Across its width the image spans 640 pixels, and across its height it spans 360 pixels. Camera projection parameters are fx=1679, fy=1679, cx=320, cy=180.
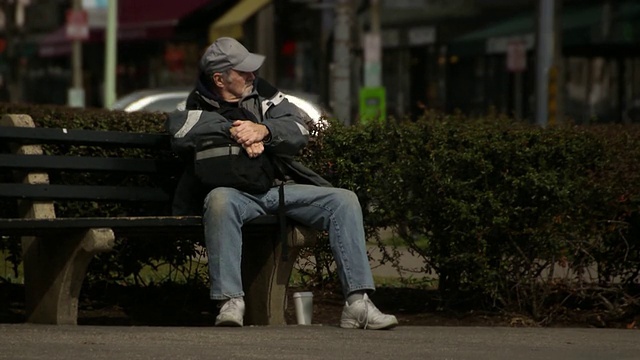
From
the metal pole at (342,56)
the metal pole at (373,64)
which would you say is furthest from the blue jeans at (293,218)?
the metal pole at (373,64)

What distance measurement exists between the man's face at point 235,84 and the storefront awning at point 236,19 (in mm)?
29223

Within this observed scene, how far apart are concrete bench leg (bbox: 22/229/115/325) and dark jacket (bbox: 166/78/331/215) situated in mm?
491

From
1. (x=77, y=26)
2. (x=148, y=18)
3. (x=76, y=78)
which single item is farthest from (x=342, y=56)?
(x=148, y=18)

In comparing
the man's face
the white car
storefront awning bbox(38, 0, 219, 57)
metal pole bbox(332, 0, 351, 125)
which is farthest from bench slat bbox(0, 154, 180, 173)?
storefront awning bbox(38, 0, 219, 57)

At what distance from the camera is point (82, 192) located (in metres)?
7.71

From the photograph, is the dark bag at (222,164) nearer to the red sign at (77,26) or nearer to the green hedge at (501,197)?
the green hedge at (501,197)

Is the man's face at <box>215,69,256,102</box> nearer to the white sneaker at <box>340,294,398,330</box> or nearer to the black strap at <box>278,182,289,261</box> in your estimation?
the black strap at <box>278,182,289,261</box>

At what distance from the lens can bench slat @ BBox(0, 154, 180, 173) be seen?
7543 millimetres

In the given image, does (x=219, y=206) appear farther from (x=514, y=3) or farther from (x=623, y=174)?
(x=514, y=3)

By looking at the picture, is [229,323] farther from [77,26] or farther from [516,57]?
[77,26]

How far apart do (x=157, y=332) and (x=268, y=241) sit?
104 cm

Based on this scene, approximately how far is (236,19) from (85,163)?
2979 cm

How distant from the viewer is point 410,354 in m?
6.45

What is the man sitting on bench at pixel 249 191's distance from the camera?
23.6 ft
